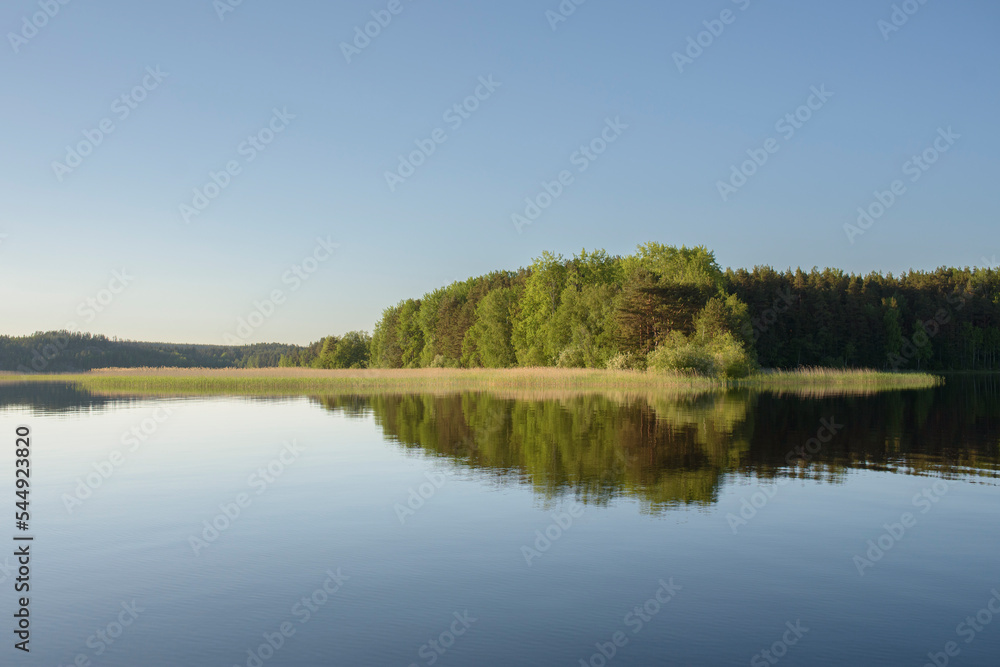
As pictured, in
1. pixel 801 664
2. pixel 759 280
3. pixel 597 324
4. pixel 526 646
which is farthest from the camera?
pixel 759 280

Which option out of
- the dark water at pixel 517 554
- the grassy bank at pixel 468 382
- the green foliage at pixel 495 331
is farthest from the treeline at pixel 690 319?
the dark water at pixel 517 554

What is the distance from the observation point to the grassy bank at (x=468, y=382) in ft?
190

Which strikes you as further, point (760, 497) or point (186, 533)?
point (760, 497)

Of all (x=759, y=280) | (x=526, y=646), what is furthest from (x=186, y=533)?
(x=759, y=280)

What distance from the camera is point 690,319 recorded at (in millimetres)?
73750

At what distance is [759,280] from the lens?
107312 millimetres

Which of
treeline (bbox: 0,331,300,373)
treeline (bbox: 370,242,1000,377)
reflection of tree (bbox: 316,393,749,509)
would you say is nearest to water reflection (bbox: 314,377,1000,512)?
reflection of tree (bbox: 316,393,749,509)

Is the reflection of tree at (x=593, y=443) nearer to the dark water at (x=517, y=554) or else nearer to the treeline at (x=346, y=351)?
the dark water at (x=517, y=554)

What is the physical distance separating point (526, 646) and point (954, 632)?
15.0ft

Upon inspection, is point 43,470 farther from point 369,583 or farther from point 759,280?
point 759,280

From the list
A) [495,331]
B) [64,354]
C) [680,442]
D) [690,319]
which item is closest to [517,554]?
[680,442]

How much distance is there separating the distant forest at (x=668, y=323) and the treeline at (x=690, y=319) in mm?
207

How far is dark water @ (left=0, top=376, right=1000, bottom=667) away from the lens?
7.03 meters

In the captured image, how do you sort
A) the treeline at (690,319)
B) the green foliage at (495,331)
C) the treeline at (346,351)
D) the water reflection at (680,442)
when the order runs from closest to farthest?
the water reflection at (680,442) → the treeline at (690,319) → the green foliage at (495,331) → the treeline at (346,351)
